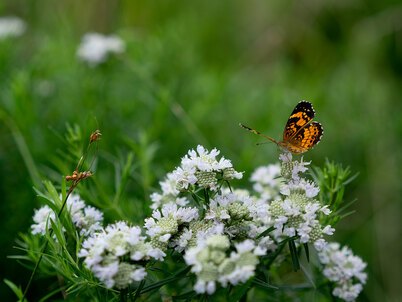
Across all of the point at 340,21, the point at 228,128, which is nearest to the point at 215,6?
the point at 340,21

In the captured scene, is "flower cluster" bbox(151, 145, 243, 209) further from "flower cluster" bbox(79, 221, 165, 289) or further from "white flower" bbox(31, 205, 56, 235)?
"white flower" bbox(31, 205, 56, 235)

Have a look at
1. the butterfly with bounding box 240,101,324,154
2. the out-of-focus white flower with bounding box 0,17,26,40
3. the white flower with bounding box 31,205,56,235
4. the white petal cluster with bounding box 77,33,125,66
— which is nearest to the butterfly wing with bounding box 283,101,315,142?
the butterfly with bounding box 240,101,324,154

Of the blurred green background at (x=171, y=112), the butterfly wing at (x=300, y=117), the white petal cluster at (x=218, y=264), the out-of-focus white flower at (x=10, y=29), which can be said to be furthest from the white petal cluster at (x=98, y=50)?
the white petal cluster at (x=218, y=264)

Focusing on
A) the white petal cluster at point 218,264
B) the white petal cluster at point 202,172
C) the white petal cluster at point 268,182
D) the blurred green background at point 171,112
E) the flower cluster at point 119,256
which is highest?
the blurred green background at point 171,112

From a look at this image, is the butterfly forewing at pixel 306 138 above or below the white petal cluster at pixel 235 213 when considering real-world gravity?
above

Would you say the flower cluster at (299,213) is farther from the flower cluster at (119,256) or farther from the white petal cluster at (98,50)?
the white petal cluster at (98,50)

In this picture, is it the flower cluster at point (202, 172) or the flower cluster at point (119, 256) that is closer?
the flower cluster at point (119, 256)

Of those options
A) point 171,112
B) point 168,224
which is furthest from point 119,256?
point 171,112
